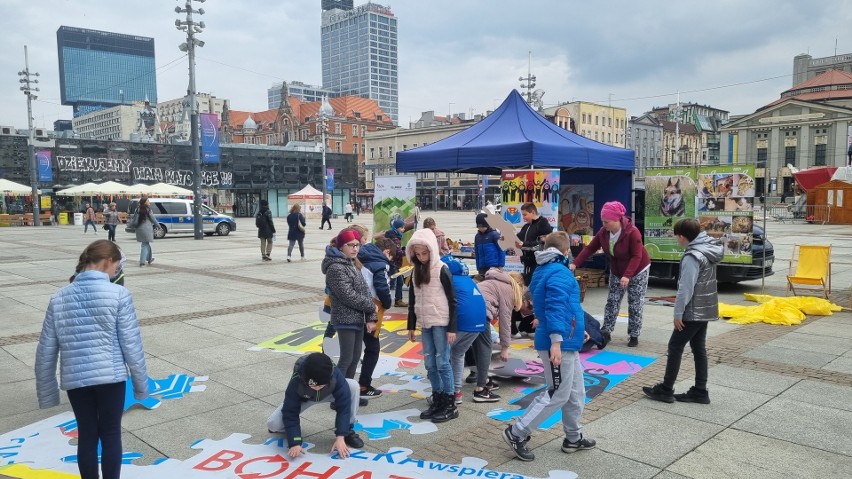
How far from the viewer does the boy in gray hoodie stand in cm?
526

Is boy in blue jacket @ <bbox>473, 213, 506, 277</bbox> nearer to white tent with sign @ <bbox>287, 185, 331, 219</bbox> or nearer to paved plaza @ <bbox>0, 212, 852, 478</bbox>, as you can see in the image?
paved plaza @ <bbox>0, 212, 852, 478</bbox>

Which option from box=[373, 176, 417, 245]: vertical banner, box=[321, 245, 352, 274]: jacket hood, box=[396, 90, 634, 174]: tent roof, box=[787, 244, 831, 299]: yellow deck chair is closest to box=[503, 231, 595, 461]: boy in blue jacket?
box=[321, 245, 352, 274]: jacket hood

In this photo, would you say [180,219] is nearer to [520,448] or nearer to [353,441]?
[353,441]

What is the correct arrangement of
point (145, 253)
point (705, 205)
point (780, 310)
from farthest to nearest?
point (145, 253), point (705, 205), point (780, 310)

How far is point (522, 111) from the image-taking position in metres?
12.5

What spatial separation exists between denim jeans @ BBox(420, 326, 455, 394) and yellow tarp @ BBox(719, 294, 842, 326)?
19.5 ft

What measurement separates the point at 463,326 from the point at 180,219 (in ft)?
88.3

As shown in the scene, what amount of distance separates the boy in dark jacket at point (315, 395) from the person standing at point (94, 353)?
1007 mm

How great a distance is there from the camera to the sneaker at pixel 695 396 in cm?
539

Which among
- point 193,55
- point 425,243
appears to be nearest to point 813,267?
point 425,243

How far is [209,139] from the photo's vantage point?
28.0m

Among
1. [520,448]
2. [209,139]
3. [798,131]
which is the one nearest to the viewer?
[520,448]

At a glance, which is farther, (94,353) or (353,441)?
(353,441)

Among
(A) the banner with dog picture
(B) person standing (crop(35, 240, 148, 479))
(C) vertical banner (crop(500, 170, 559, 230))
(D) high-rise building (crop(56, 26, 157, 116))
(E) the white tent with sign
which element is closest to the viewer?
(B) person standing (crop(35, 240, 148, 479))
